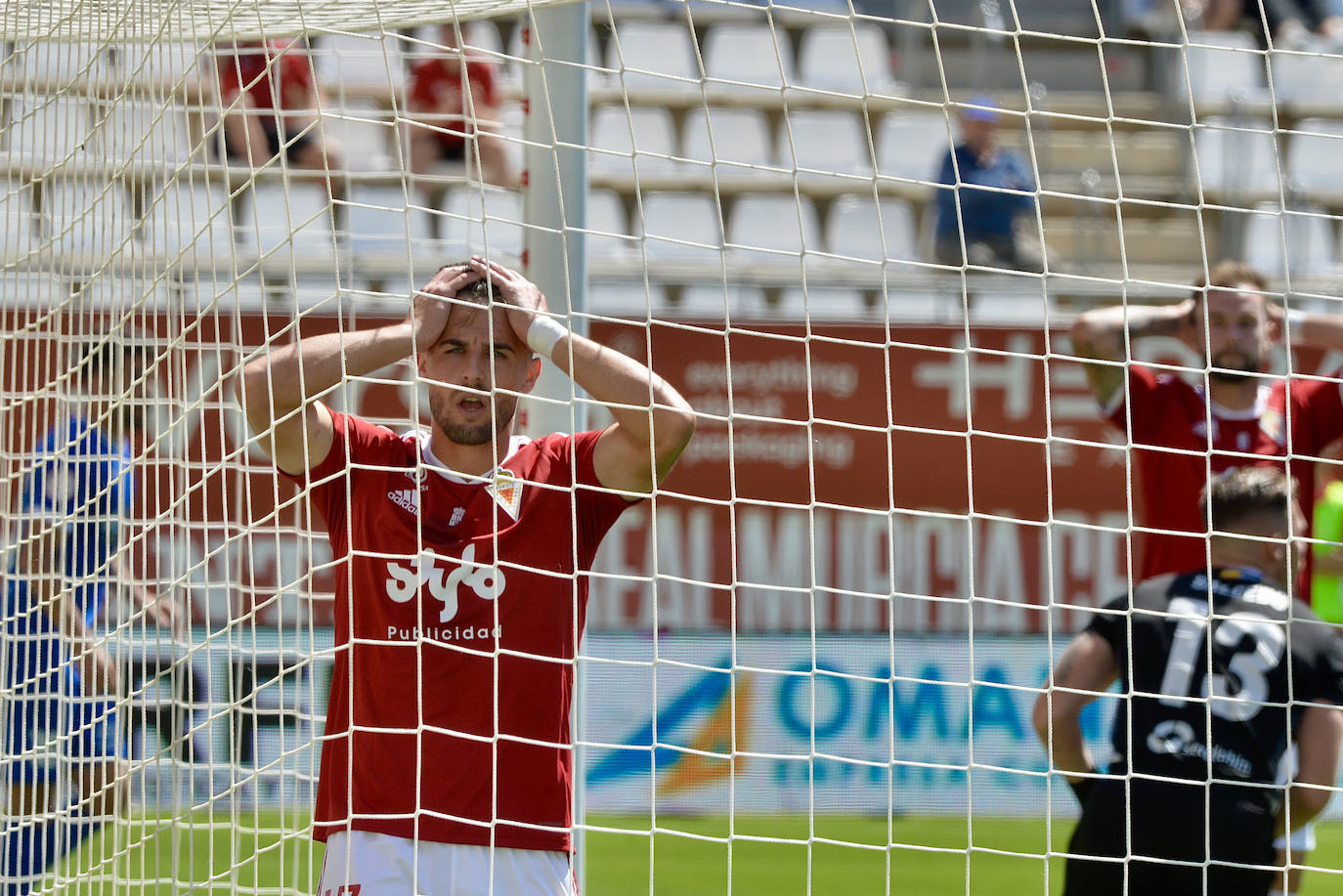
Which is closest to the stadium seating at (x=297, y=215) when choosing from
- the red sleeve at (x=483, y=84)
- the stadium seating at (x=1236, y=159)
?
the red sleeve at (x=483, y=84)

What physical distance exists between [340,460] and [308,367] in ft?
0.56

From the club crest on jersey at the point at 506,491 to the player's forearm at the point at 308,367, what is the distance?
10.2 inches

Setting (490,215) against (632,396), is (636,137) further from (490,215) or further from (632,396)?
(632,396)

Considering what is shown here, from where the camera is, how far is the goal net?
3.16 meters

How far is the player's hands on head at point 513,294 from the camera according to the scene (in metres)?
2.53

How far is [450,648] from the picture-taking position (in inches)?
97.2

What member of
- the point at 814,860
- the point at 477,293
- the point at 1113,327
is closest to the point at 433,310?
the point at 477,293

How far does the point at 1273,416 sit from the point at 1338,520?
8.43ft

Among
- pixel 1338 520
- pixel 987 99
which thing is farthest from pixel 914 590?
pixel 987 99

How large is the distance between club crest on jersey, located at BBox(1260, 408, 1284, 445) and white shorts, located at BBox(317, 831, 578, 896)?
232 centimetres

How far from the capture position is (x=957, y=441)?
7164 mm

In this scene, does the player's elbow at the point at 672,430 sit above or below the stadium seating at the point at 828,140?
below

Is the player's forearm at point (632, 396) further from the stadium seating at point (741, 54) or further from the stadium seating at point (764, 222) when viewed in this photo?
the stadium seating at point (741, 54)

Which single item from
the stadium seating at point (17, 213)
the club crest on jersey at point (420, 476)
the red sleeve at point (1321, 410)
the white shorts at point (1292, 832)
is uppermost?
the stadium seating at point (17, 213)
